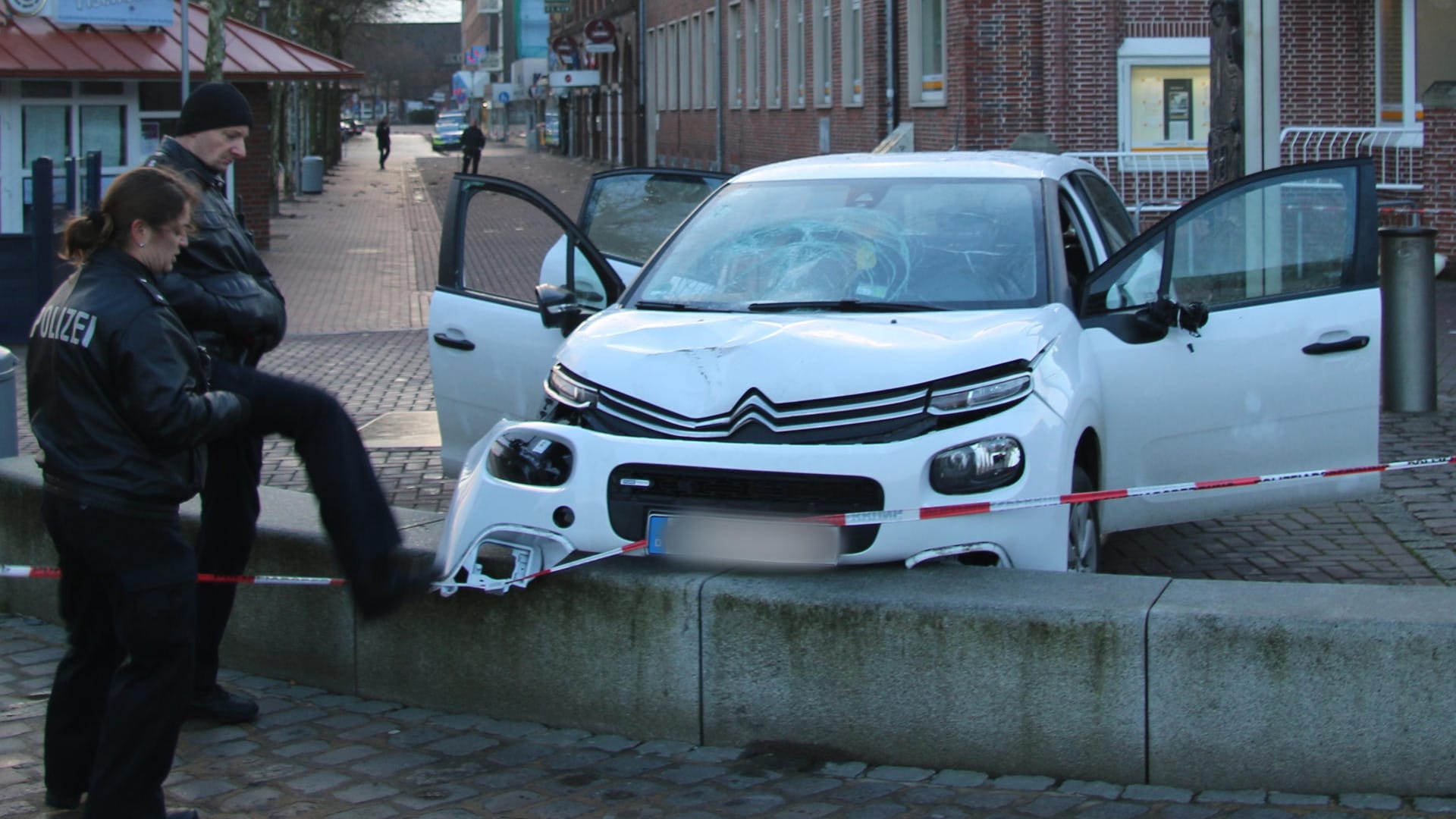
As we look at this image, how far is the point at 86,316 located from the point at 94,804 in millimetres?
1169

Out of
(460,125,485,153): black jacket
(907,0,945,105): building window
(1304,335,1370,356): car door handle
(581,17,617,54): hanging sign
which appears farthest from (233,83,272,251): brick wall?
(581,17,617,54): hanging sign

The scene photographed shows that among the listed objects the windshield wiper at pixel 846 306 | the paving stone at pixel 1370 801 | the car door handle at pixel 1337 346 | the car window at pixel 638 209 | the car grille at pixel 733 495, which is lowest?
the paving stone at pixel 1370 801

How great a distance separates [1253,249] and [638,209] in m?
3.35

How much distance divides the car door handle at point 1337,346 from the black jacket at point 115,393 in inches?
147

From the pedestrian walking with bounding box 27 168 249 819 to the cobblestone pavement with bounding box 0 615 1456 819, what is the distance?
0.50 m

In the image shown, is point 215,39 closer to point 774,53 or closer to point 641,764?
point 774,53

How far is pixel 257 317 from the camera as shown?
5.11 meters

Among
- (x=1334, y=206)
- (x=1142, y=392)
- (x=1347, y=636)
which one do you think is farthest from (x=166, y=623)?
→ (x=1334, y=206)

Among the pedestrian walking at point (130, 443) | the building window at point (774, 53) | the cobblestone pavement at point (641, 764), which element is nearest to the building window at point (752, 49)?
the building window at point (774, 53)

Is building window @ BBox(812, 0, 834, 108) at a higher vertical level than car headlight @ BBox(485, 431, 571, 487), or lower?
higher

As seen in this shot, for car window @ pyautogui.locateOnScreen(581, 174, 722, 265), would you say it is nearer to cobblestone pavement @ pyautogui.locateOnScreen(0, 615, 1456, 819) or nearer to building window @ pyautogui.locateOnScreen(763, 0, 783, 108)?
cobblestone pavement @ pyautogui.locateOnScreen(0, 615, 1456, 819)

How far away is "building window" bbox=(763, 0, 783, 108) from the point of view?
38.4 m

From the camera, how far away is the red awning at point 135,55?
21984 mm

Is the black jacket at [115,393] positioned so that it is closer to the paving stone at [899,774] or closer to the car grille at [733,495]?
the car grille at [733,495]
